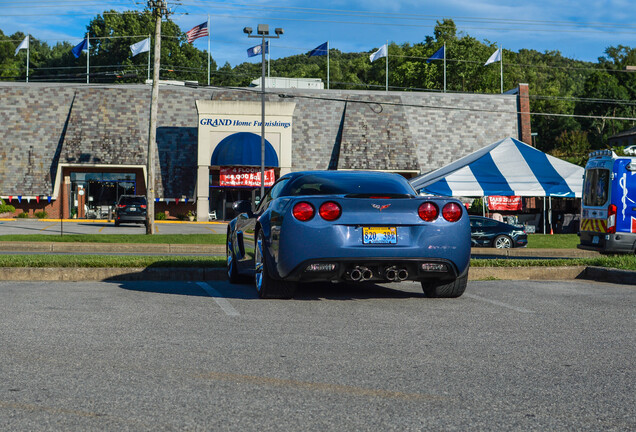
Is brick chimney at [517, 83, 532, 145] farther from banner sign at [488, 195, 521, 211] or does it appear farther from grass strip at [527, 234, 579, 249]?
grass strip at [527, 234, 579, 249]

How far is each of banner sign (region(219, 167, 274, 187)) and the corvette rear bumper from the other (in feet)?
Result: 127

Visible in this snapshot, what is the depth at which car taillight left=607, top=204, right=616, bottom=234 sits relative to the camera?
57.0ft

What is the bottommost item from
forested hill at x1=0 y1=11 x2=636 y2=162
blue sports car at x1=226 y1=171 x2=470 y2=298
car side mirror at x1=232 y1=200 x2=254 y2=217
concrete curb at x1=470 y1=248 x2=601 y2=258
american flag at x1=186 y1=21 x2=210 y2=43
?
concrete curb at x1=470 y1=248 x2=601 y2=258

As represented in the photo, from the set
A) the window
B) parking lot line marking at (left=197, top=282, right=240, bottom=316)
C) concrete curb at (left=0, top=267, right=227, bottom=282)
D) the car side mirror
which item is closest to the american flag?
concrete curb at (left=0, top=267, right=227, bottom=282)

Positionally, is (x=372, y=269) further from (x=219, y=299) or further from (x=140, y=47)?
(x=140, y=47)

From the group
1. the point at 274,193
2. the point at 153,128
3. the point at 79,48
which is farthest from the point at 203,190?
the point at 274,193

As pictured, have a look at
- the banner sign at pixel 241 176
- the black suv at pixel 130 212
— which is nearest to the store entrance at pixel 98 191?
the banner sign at pixel 241 176

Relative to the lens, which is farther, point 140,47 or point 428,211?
point 140,47

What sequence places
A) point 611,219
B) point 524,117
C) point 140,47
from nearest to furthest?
point 611,219
point 140,47
point 524,117

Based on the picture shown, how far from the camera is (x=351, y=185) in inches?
365

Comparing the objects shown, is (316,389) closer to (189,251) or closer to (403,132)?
(189,251)

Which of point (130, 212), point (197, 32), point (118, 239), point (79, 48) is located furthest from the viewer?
point (79, 48)

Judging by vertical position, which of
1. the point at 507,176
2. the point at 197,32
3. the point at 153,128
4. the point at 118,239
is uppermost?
the point at 197,32

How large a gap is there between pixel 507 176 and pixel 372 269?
19.4 m
